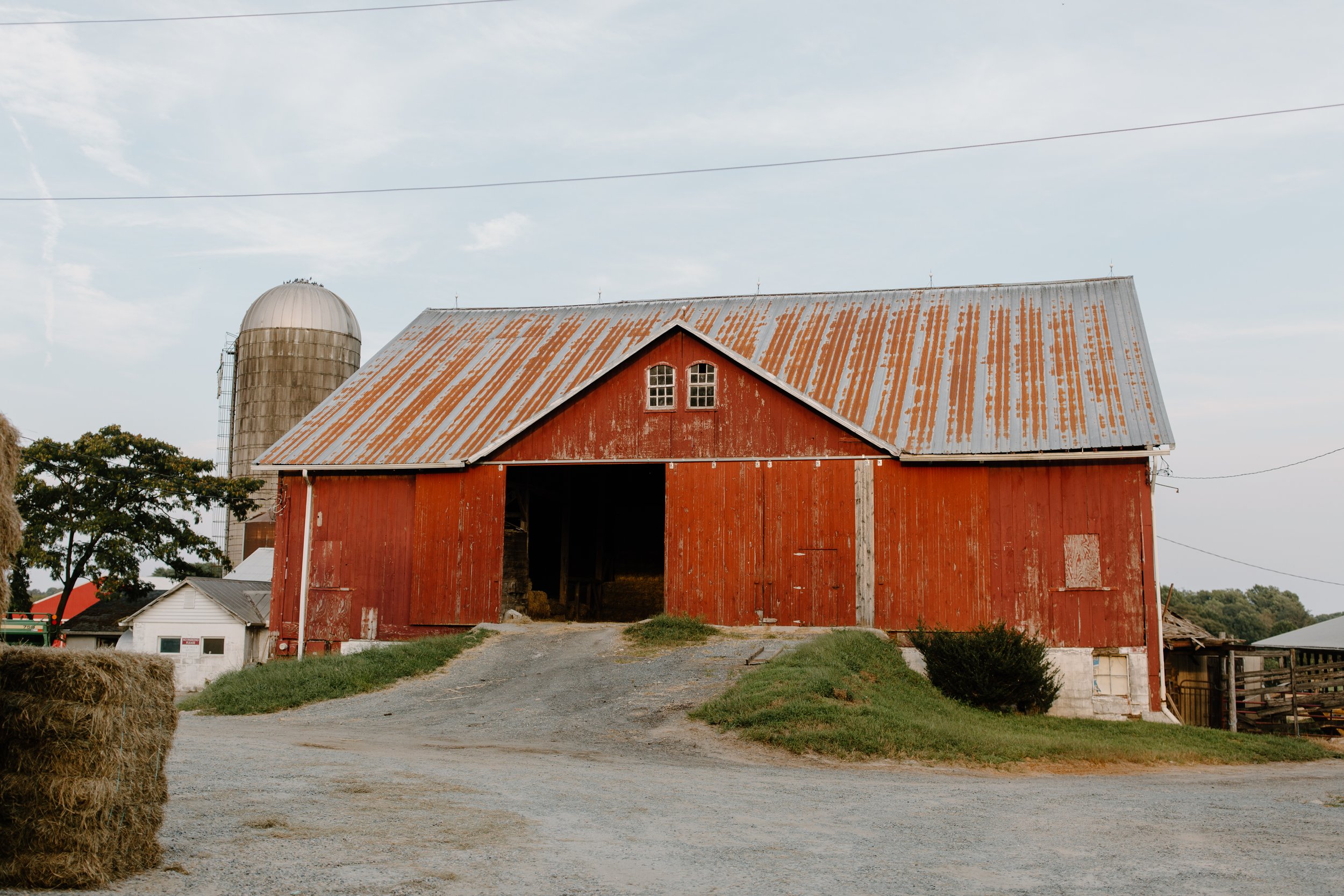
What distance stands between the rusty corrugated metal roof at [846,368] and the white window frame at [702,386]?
24.7 inches

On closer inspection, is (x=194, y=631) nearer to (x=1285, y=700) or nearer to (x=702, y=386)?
(x=702, y=386)

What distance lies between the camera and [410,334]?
106 ft

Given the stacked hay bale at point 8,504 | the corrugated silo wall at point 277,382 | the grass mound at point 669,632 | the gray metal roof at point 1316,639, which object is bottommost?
the gray metal roof at point 1316,639

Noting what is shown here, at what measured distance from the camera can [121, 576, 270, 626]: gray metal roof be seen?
124ft

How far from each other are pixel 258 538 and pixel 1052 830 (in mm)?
45842

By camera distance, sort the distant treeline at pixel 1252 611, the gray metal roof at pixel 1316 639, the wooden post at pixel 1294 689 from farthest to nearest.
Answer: the distant treeline at pixel 1252 611 < the gray metal roof at pixel 1316 639 < the wooden post at pixel 1294 689

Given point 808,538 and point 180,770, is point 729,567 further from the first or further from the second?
point 180,770

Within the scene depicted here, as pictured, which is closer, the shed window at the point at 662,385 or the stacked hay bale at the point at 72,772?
the stacked hay bale at the point at 72,772

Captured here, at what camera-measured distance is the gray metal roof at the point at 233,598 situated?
3769cm

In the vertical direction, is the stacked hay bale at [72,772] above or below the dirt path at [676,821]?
above

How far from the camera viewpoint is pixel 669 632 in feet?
72.5

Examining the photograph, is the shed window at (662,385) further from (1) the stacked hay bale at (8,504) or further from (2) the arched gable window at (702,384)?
(1) the stacked hay bale at (8,504)

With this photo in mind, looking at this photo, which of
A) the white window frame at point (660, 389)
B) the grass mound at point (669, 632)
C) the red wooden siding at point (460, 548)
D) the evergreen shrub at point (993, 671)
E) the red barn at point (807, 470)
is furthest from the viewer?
the red wooden siding at point (460, 548)

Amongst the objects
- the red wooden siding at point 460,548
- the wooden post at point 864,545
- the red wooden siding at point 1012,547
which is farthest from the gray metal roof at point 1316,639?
the red wooden siding at point 460,548
